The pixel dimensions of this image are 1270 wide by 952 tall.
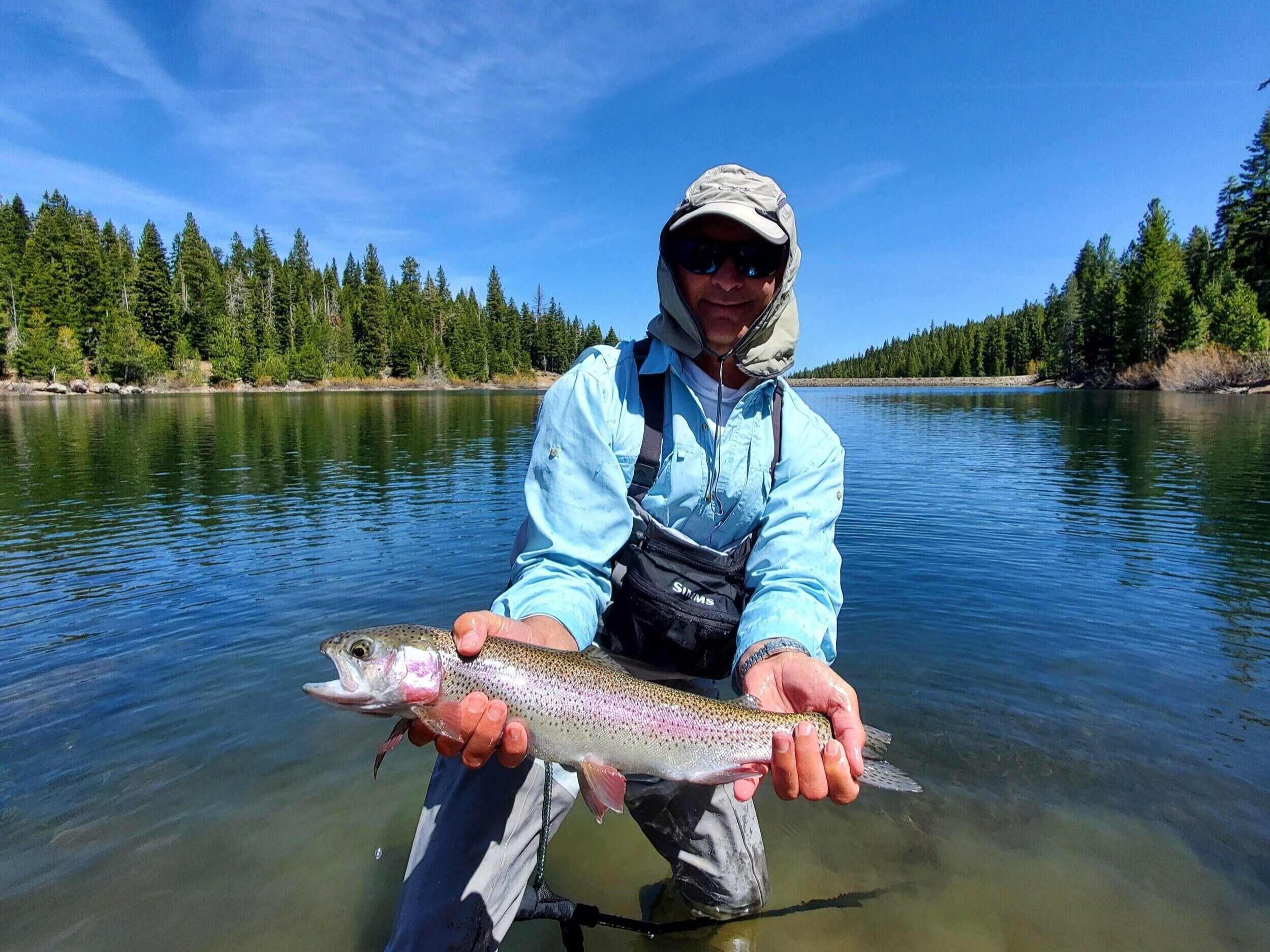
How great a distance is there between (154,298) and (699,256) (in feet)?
394

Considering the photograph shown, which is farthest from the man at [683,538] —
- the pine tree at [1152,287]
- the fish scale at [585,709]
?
the pine tree at [1152,287]

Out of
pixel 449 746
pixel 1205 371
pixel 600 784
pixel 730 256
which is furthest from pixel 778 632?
pixel 1205 371

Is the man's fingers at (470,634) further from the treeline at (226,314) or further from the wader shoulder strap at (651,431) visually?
the treeline at (226,314)

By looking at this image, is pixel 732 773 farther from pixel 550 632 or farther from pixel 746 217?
pixel 746 217

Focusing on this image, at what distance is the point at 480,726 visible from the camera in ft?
8.93

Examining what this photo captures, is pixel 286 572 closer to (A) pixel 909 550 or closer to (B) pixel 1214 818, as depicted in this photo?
(A) pixel 909 550

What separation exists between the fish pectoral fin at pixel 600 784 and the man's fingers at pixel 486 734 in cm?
43

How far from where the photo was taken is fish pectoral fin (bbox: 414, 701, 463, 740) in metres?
2.73

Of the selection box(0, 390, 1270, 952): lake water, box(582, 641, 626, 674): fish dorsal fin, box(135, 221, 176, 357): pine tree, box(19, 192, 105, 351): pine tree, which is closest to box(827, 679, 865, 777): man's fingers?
box(582, 641, 626, 674): fish dorsal fin

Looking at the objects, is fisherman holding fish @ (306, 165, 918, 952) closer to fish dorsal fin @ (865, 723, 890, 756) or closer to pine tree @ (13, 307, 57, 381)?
fish dorsal fin @ (865, 723, 890, 756)

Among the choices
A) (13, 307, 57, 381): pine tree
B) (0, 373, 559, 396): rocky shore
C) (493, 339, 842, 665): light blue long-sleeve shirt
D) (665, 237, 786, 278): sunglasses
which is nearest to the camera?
(493, 339, 842, 665): light blue long-sleeve shirt

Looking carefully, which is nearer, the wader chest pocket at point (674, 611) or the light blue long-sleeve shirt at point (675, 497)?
the light blue long-sleeve shirt at point (675, 497)

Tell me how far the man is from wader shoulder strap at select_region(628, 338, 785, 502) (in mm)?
12

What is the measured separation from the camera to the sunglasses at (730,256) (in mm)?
3643
